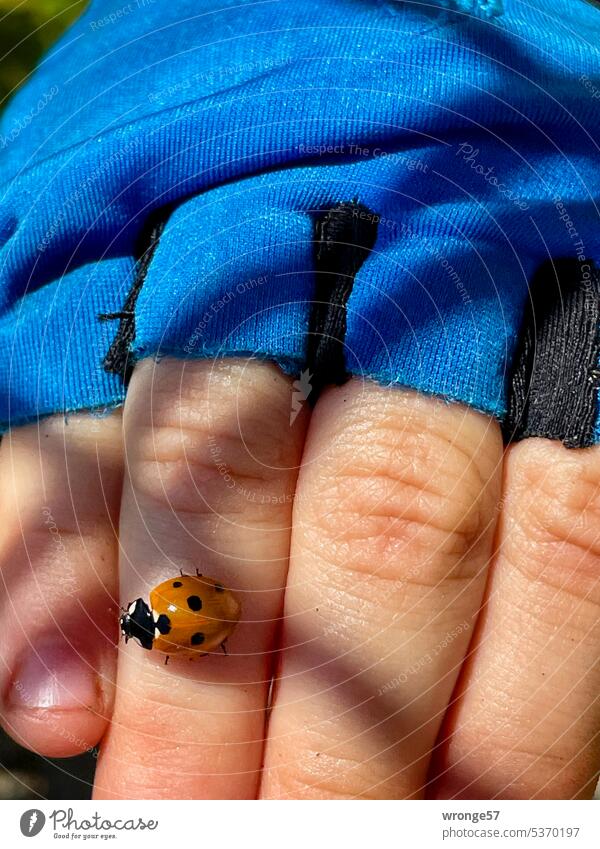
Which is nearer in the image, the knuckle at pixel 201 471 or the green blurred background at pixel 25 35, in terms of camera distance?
the knuckle at pixel 201 471

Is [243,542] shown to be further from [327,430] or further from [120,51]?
[120,51]

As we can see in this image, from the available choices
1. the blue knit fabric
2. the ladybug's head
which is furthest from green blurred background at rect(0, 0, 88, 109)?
the ladybug's head

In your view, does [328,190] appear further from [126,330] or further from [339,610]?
[339,610]

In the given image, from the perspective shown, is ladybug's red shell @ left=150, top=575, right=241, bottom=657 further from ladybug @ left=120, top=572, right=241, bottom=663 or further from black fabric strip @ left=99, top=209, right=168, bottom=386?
black fabric strip @ left=99, top=209, right=168, bottom=386

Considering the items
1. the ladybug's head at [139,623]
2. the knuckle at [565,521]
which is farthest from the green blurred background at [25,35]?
the knuckle at [565,521]

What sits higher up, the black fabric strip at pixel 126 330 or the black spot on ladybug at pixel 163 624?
the black fabric strip at pixel 126 330
